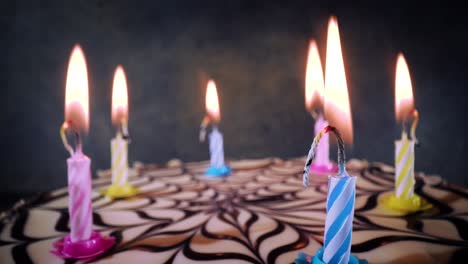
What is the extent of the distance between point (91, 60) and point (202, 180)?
293 centimetres

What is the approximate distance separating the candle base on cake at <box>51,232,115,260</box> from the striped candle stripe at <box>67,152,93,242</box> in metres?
0.03

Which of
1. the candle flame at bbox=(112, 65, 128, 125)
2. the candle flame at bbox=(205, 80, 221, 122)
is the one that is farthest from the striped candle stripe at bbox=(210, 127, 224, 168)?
the candle flame at bbox=(112, 65, 128, 125)

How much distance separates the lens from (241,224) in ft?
4.32

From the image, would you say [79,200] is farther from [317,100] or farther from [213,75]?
[213,75]

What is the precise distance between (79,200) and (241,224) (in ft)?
1.95

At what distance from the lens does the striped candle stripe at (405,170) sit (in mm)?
1443

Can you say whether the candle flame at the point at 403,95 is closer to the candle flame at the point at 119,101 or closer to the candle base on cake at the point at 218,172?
the candle base on cake at the point at 218,172

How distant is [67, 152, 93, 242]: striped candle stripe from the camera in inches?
44.3

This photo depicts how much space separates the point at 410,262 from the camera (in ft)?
3.17

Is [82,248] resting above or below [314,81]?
below

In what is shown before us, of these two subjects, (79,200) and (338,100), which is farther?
(79,200)

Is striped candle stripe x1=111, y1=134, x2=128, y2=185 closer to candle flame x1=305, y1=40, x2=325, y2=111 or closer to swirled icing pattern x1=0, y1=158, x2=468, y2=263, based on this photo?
swirled icing pattern x1=0, y1=158, x2=468, y2=263

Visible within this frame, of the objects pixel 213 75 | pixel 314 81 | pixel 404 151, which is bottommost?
pixel 404 151

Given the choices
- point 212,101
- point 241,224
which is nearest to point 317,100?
point 212,101
